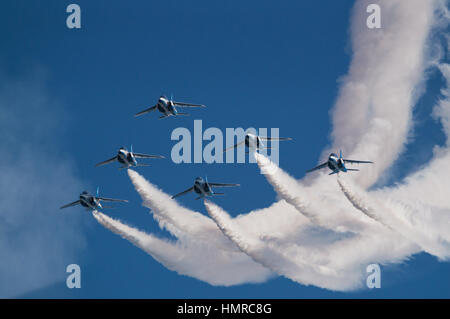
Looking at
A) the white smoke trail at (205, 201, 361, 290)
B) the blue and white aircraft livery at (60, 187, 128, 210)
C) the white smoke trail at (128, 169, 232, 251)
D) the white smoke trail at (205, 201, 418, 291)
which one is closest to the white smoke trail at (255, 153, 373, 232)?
the white smoke trail at (205, 201, 418, 291)

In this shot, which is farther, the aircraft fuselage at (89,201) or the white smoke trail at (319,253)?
the aircraft fuselage at (89,201)

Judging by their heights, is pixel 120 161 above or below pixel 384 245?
above

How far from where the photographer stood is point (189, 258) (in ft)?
338

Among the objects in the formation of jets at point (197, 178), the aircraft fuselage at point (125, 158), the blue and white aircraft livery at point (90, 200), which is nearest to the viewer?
the formation of jets at point (197, 178)

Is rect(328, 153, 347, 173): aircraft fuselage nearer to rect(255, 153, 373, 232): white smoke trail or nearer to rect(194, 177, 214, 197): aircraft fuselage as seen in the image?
rect(255, 153, 373, 232): white smoke trail

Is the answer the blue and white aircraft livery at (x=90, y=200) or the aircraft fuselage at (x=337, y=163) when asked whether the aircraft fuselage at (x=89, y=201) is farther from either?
the aircraft fuselage at (x=337, y=163)

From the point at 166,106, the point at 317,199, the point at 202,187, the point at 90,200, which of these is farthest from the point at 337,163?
the point at 90,200

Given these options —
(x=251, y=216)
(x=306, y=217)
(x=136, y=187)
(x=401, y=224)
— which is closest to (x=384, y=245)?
(x=401, y=224)

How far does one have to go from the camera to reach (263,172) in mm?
95938

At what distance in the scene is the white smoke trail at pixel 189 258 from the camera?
103 m

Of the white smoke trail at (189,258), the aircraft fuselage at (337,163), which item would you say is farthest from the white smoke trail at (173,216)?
the aircraft fuselage at (337,163)
